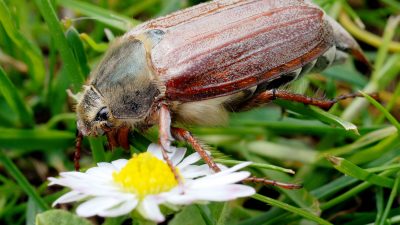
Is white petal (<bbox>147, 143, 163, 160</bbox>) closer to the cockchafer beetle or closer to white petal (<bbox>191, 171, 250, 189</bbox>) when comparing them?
the cockchafer beetle

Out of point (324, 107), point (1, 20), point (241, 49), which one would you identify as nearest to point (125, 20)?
point (1, 20)

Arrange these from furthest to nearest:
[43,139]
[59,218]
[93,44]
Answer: [43,139] → [93,44] → [59,218]

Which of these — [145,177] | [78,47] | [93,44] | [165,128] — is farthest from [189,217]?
[93,44]

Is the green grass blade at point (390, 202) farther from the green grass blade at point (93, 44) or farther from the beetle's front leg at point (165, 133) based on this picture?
the green grass blade at point (93, 44)

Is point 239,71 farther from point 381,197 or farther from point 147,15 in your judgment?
point 147,15

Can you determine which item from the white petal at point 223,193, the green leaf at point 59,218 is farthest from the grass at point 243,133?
the white petal at point 223,193

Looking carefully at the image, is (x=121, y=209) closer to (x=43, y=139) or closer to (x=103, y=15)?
(x=43, y=139)

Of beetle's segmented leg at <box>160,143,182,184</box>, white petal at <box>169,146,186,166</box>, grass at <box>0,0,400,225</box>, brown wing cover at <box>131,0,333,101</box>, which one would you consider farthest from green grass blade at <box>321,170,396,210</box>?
beetle's segmented leg at <box>160,143,182,184</box>
